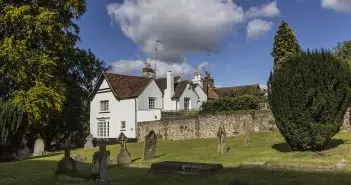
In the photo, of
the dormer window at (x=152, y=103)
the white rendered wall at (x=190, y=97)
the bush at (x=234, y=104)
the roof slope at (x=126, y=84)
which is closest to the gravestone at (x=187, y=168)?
the bush at (x=234, y=104)

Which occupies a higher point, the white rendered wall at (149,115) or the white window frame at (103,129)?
the white rendered wall at (149,115)

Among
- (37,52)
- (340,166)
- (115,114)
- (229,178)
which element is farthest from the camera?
(115,114)

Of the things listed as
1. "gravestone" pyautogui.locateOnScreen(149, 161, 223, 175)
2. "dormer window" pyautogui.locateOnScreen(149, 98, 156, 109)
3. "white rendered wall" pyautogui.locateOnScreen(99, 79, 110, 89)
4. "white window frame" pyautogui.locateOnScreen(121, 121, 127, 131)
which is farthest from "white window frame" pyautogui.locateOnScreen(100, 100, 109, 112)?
"gravestone" pyautogui.locateOnScreen(149, 161, 223, 175)

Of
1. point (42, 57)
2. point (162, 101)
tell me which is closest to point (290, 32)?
point (162, 101)

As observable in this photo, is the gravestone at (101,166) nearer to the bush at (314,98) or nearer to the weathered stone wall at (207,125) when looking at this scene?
the bush at (314,98)

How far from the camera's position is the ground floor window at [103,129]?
178 ft

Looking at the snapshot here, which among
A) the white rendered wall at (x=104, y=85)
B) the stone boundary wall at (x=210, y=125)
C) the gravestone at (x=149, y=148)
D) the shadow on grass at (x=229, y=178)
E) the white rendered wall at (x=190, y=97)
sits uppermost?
the white rendered wall at (x=104, y=85)

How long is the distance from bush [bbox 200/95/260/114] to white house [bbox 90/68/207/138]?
8.58 metres

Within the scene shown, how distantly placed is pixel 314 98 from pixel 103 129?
3722 cm

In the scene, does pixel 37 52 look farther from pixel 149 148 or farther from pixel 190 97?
pixel 190 97

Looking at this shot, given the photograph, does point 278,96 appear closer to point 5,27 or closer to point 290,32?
point 5,27

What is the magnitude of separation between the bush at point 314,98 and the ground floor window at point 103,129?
3526 centimetres

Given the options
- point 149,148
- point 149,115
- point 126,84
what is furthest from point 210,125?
point 126,84

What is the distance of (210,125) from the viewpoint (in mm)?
40000
